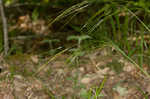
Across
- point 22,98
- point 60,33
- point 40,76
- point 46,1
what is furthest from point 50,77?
point 46,1

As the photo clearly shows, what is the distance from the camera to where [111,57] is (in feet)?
5.90

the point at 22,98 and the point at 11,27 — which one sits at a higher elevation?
the point at 11,27

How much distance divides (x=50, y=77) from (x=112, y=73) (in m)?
0.43

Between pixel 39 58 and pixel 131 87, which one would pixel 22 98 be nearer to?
pixel 131 87

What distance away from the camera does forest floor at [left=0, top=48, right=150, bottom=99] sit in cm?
128

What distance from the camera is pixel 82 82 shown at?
153 cm

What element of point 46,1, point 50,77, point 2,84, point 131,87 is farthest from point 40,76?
point 46,1

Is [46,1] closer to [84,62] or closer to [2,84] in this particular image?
[84,62]

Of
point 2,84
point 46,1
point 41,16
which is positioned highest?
point 46,1

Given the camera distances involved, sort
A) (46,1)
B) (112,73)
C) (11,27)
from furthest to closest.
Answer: (11,27), (46,1), (112,73)

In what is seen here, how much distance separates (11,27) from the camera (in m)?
→ 3.02

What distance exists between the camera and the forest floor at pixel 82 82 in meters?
1.28

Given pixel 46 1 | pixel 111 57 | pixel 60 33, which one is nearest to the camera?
pixel 111 57

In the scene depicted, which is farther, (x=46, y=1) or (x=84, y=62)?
(x=46, y=1)
